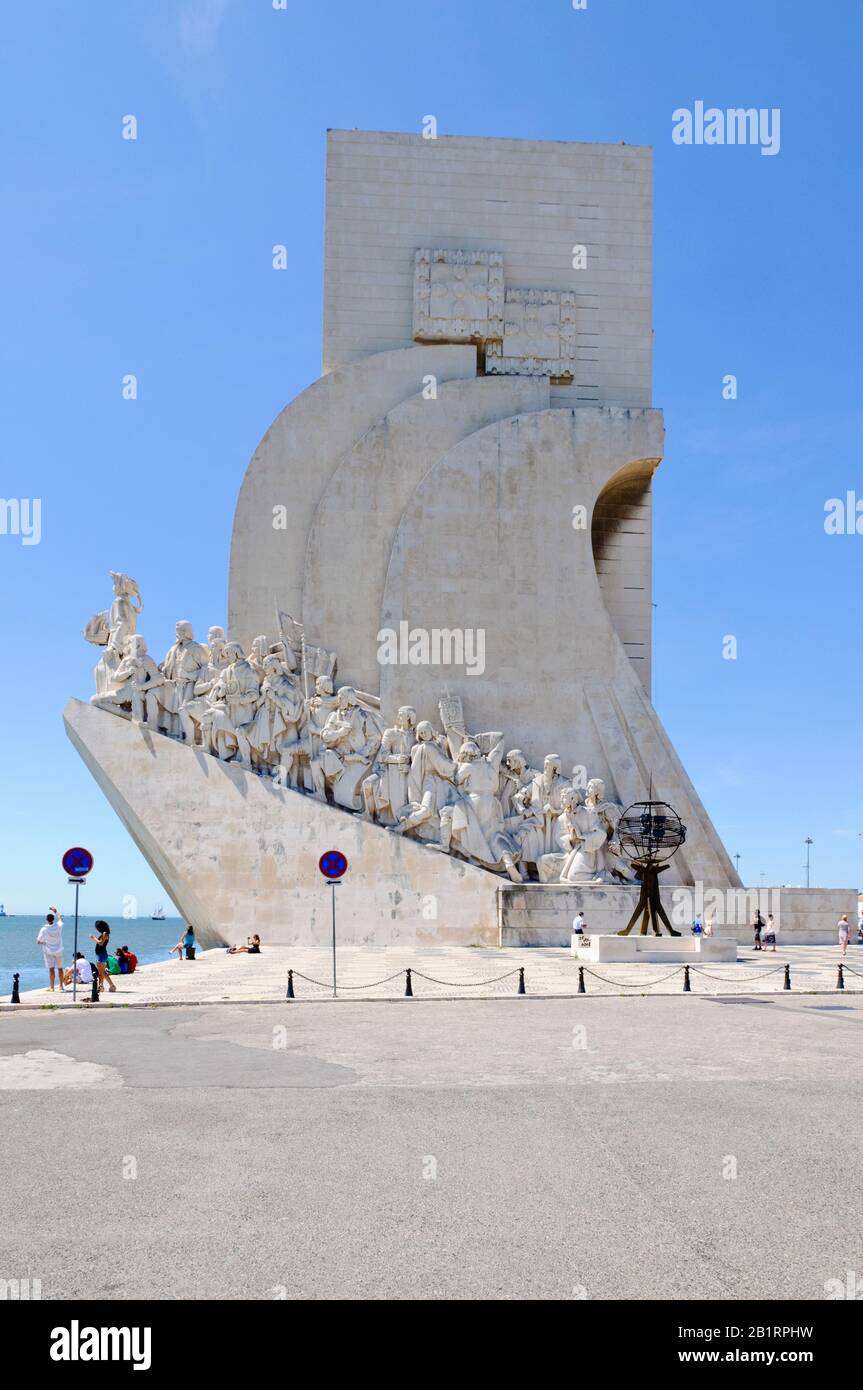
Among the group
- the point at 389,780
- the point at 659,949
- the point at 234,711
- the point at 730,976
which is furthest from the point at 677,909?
the point at 234,711

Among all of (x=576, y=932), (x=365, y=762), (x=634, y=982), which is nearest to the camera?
(x=634, y=982)

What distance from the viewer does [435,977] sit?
42.6ft

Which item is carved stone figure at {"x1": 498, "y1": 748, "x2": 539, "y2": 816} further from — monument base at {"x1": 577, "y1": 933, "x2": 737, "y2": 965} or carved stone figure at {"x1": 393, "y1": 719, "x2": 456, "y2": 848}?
monument base at {"x1": 577, "y1": 933, "x2": 737, "y2": 965}

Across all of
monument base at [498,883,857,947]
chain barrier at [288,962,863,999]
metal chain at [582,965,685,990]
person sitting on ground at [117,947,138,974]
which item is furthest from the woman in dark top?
monument base at [498,883,857,947]

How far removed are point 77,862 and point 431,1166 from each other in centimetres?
760

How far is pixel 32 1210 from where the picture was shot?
3.98 metres

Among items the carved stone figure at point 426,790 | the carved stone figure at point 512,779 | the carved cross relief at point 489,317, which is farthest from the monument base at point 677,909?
the carved cross relief at point 489,317

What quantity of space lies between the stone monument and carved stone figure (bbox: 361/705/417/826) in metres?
0.05

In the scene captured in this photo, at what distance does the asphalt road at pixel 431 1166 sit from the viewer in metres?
3.41

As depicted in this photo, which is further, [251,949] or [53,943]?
[251,949]

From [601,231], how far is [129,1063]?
67.9 ft

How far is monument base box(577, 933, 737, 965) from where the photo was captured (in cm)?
1457

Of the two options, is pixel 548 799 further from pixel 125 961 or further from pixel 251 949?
pixel 125 961
